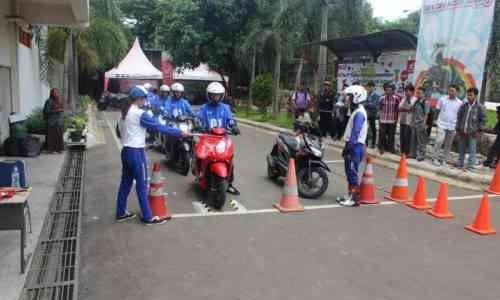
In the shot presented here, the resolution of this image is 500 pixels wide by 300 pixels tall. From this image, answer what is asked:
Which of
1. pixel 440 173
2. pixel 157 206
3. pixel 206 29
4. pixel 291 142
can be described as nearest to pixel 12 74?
pixel 157 206

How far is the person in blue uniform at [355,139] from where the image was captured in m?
7.25

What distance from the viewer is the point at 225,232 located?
19.3 feet

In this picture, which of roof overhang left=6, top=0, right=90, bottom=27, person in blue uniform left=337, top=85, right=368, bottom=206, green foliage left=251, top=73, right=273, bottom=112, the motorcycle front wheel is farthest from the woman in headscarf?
green foliage left=251, top=73, right=273, bottom=112

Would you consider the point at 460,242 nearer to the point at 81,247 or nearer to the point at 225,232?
the point at 225,232

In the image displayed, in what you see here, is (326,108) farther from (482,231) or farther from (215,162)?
(482,231)

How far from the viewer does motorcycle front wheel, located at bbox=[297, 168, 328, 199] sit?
25.2 ft

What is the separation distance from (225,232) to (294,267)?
4.38 ft

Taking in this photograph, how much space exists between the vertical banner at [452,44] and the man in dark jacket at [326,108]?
2958 mm

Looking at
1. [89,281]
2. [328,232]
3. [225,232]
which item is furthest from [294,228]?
[89,281]

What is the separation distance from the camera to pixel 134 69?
92.3ft

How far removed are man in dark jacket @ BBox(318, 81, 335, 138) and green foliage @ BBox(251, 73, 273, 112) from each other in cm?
863

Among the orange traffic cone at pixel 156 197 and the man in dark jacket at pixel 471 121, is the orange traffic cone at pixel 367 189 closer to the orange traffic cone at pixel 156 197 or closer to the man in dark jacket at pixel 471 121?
the orange traffic cone at pixel 156 197

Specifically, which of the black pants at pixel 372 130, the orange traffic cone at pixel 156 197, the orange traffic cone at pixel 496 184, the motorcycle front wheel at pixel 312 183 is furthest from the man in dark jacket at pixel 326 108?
the orange traffic cone at pixel 156 197

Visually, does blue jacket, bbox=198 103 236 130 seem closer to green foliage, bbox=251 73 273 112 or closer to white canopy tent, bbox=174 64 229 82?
green foliage, bbox=251 73 273 112
